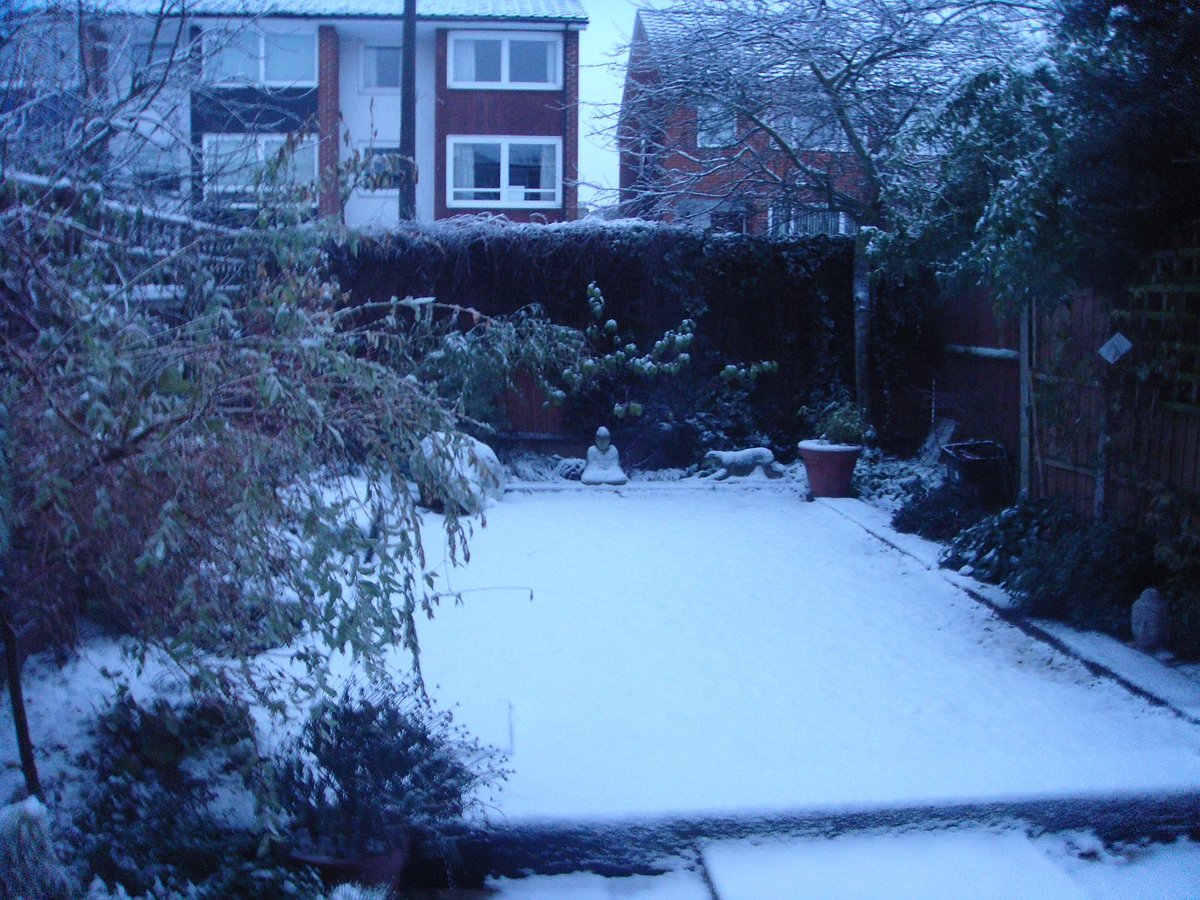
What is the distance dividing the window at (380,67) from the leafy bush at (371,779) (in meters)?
24.6

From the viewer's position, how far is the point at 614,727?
441 cm

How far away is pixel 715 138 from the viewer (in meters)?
13.3

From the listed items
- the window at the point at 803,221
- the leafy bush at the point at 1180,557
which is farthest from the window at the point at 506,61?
the leafy bush at the point at 1180,557

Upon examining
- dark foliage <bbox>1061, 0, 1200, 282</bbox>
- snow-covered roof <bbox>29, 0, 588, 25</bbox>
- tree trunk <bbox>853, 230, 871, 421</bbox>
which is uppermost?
snow-covered roof <bbox>29, 0, 588, 25</bbox>

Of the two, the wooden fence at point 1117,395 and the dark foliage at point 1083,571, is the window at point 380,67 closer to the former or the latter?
the wooden fence at point 1117,395

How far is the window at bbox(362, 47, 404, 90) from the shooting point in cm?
2572

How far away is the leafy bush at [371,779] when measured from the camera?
3.18 metres

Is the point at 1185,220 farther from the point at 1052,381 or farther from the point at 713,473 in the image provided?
the point at 713,473

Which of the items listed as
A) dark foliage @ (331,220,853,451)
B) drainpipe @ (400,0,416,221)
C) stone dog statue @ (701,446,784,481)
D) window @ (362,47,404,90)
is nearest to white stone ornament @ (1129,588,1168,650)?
stone dog statue @ (701,446,784,481)

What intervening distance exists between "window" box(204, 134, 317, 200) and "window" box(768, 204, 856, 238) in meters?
6.12

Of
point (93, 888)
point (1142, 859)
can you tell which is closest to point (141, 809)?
point (93, 888)

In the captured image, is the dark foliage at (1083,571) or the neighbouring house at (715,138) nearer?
the dark foliage at (1083,571)

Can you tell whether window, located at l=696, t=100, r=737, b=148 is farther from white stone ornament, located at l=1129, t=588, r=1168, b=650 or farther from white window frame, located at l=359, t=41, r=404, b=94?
white window frame, located at l=359, t=41, r=404, b=94

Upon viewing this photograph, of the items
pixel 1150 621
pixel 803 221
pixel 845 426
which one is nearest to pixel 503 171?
pixel 803 221
